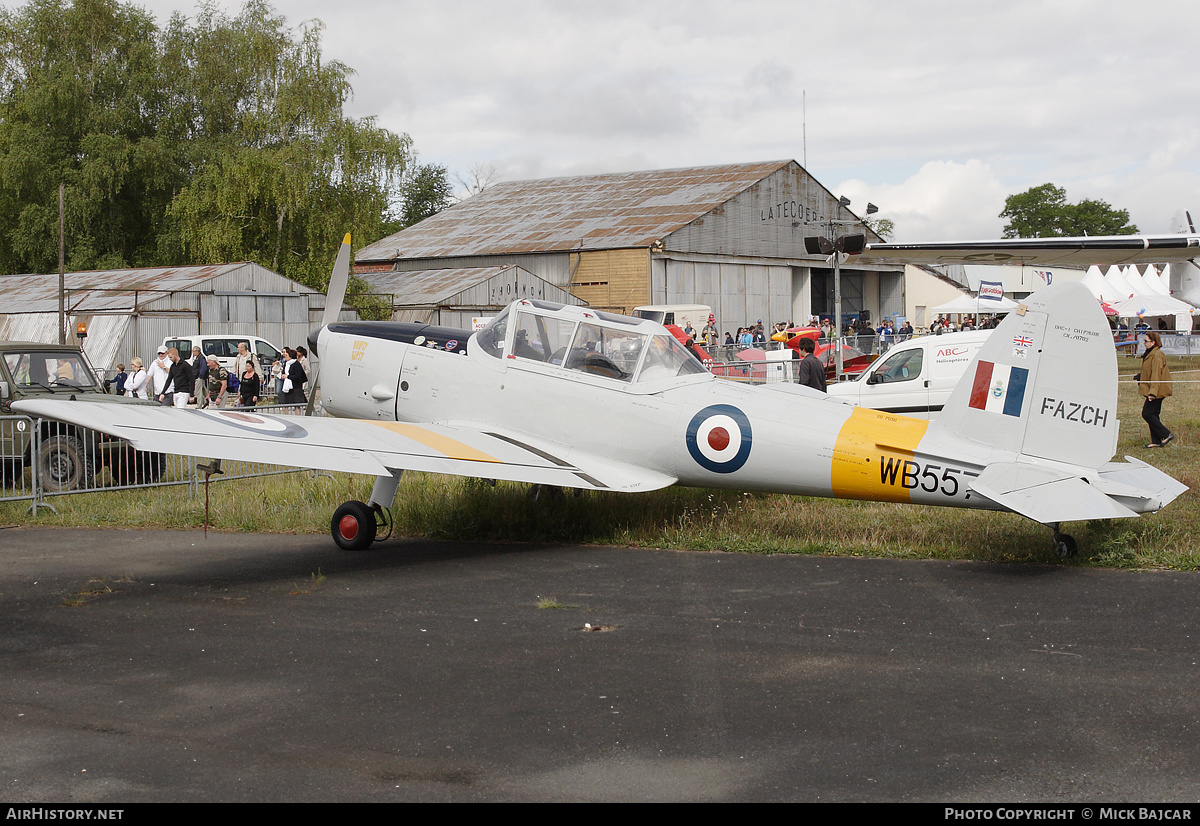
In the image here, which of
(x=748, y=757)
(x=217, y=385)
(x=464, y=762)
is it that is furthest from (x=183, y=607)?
(x=217, y=385)

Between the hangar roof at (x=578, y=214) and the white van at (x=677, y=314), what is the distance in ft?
14.2

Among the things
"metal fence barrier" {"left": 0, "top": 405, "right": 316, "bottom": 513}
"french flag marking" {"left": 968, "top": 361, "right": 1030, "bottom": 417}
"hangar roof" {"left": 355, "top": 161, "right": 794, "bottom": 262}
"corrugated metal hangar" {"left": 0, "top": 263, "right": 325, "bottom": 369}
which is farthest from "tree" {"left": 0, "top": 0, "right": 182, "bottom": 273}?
"french flag marking" {"left": 968, "top": 361, "right": 1030, "bottom": 417}

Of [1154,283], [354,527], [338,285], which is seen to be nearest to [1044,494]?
[354,527]

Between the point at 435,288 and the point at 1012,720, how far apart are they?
36.9 m

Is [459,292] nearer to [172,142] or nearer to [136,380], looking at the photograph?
[172,142]

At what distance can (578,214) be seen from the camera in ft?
154

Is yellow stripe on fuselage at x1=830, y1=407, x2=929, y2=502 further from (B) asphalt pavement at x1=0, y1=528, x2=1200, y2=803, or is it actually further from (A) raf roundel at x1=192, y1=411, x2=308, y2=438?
(A) raf roundel at x1=192, y1=411, x2=308, y2=438

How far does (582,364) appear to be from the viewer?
934 cm

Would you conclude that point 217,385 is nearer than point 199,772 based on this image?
No

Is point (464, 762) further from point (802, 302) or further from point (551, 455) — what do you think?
point (802, 302)

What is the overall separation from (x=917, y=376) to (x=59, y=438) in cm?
1229

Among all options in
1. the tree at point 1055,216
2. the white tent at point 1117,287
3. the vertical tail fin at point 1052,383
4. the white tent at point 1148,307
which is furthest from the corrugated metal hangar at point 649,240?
the tree at point 1055,216

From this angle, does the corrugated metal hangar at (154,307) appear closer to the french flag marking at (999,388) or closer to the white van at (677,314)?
the white van at (677,314)
